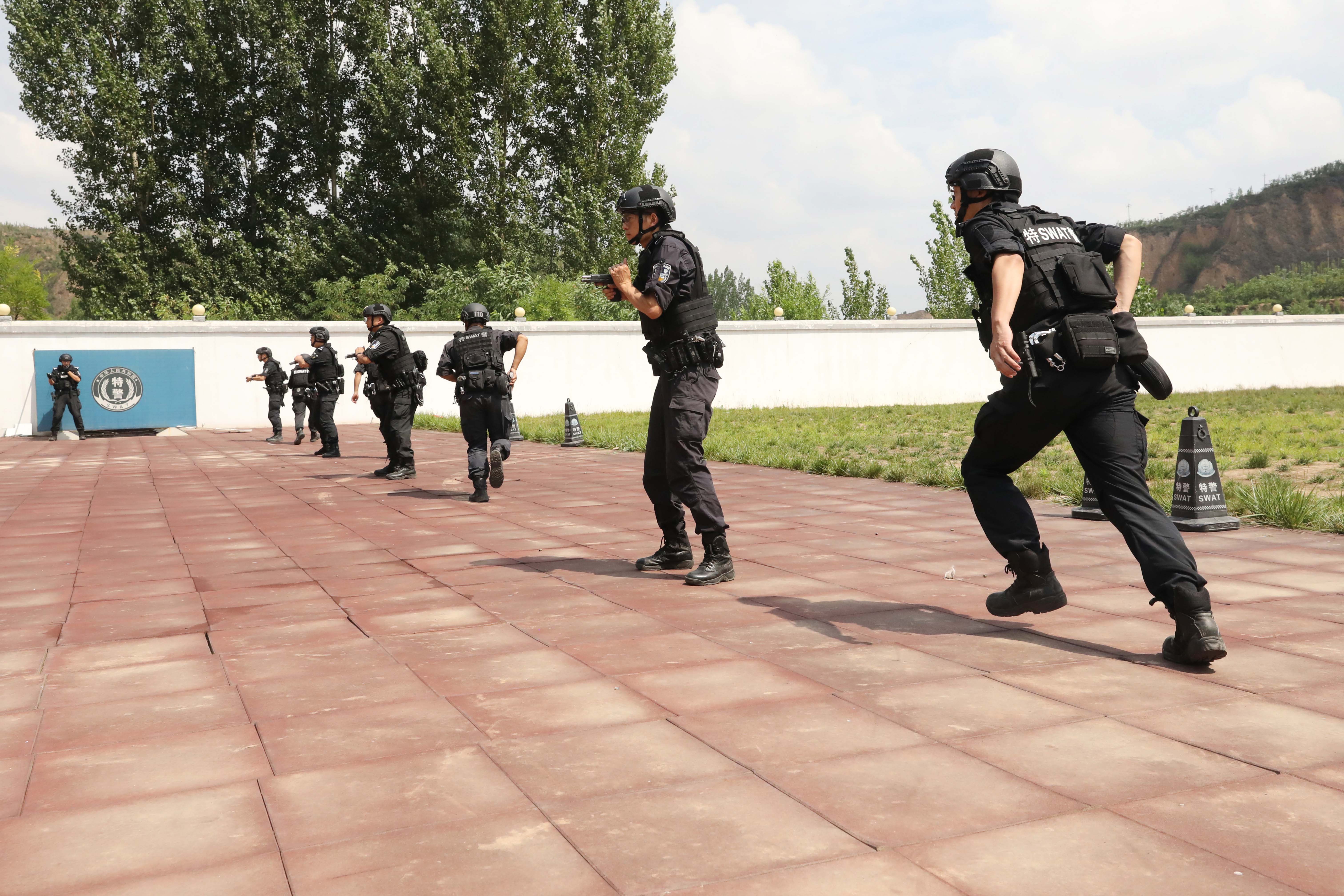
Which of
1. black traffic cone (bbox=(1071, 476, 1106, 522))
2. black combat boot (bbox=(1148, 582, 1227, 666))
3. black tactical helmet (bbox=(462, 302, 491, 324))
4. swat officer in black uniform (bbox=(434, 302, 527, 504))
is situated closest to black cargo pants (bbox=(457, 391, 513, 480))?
swat officer in black uniform (bbox=(434, 302, 527, 504))

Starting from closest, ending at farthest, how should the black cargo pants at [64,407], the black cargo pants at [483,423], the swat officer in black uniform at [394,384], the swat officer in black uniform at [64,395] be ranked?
the black cargo pants at [483,423] → the swat officer in black uniform at [394,384] → the swat officer in black uniform at [64,395] → the black cargo pants at [64,407]

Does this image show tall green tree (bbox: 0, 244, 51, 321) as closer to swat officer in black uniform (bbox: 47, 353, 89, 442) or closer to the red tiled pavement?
swat officer in black uniform (bbox: 47, 353, 89, 442)

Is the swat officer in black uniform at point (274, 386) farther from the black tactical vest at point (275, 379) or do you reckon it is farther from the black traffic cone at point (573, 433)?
the black traffic cone at point (573, 433)

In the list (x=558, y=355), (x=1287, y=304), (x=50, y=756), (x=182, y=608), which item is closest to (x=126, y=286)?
(x=558, y=355)

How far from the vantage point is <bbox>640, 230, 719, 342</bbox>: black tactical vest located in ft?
19.0

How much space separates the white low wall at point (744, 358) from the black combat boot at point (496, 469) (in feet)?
52.0

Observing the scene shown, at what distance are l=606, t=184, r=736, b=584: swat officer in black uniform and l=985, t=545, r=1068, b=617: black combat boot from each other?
1640 mm

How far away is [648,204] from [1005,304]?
241 cm

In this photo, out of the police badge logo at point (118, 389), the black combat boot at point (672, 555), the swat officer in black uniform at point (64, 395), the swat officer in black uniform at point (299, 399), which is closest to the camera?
the black combat boot at point (672, 555)

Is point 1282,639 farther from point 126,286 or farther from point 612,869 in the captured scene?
point 126,286

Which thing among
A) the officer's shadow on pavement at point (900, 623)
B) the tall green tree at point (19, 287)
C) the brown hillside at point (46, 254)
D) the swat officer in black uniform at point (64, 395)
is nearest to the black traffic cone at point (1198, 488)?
the officer's shadow on pavement at point (900, 623)

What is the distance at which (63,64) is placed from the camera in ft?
102

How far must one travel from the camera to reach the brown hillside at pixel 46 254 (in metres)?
105

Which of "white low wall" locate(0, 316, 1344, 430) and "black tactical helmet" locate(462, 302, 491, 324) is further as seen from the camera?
"white low wall" locate(0, 316, 1344, 430)
